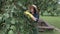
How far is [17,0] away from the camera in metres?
2.07

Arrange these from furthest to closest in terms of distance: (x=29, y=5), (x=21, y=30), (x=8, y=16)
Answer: (x=29, y=5) < (x=21, y=30) < (x=8, y=16)

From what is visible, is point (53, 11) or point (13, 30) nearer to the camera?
point (13, 30)

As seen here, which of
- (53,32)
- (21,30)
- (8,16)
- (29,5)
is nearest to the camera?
(8,16)

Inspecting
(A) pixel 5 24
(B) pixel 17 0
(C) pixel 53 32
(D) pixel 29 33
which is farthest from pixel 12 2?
(C) pixel 53 32

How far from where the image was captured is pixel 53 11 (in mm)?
2402

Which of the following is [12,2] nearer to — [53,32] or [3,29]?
[3,29]

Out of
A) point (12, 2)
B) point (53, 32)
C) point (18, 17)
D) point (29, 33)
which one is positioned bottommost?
point (53, 32)

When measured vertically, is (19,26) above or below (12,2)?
below

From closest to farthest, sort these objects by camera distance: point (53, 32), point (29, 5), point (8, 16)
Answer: point (8, 16) < point (29, 5) < point (53, 32)

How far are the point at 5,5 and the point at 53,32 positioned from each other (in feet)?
29.1

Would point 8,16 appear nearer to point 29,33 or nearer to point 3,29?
point 3,29

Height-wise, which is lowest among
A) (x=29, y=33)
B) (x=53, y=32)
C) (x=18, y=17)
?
(x=53, y=32)

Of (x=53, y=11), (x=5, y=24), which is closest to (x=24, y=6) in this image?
(x=5, y=24)

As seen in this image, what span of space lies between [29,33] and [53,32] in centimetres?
859
